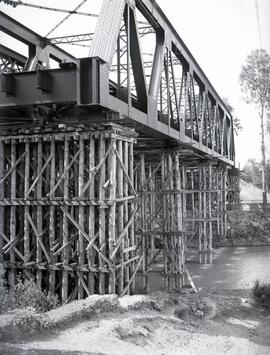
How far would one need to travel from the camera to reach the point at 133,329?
6434 mm

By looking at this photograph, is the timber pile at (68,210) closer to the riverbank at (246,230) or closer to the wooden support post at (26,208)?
the wooden support post at (26,208)

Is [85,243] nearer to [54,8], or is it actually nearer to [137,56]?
[137,56]

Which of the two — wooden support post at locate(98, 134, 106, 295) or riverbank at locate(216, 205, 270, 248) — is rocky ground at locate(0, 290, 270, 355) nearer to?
wooden support post at locate(98, 134, 106, 295)

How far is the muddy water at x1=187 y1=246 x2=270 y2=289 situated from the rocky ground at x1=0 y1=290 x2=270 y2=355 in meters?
5.33

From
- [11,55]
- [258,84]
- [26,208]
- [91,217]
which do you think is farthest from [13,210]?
[258,84]

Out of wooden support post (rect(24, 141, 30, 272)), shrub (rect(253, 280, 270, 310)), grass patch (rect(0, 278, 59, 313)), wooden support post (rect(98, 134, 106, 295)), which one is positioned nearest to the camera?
grass patch (rect(0, 278, 59, 313))

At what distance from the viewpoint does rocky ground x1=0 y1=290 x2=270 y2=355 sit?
537 cm

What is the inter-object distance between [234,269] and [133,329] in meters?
12.8

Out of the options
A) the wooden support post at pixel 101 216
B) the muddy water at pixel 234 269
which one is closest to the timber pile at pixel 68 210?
the wooden support post at pixel 101 216

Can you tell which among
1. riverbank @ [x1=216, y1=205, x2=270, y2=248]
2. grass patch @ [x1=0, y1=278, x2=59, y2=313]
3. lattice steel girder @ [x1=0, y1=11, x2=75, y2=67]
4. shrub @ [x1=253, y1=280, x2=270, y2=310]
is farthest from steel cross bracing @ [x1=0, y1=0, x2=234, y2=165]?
riverbank @ [x1=216, y1=205, x2=270, y2=248]

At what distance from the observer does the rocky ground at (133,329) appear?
17.6 ft

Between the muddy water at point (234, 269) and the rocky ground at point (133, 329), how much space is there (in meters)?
5.33

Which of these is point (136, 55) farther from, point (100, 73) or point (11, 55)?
point (11, 55)

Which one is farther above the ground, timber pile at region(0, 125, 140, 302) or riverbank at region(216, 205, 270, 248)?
timber pile at region(0, 125, 140, 302)
